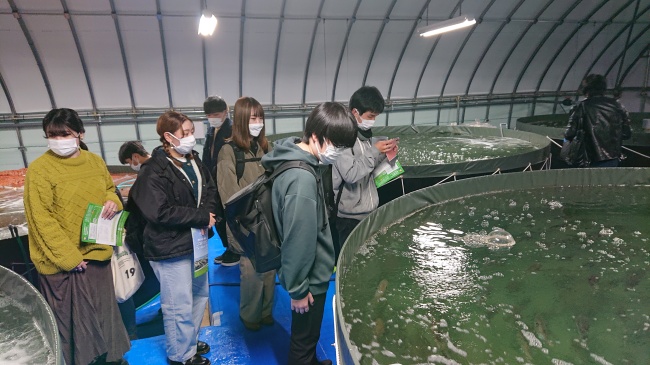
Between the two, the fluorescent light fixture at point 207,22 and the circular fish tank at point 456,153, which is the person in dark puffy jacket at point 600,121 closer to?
the circular fish tank at point 456,153

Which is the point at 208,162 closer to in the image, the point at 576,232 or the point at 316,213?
the point at 316,213

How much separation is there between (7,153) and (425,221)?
9.92m

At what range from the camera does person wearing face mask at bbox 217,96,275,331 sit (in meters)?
2.47

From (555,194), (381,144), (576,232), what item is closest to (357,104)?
(381,144)

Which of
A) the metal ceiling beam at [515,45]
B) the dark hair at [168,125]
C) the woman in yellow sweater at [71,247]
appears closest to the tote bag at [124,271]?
the woman in yellow sweater at [71,247]

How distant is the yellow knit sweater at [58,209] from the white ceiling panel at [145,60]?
7.33m

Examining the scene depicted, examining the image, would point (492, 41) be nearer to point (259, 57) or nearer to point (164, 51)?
point (259, 57)

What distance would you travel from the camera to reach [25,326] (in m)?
1.41

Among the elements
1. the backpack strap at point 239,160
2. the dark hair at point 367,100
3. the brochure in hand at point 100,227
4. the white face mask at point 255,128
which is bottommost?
the brochure in hand at point 100,227

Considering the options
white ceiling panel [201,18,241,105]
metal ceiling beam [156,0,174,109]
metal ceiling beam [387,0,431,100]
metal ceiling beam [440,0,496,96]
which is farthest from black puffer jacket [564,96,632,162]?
metal ceiling beam [156,0,174,109]

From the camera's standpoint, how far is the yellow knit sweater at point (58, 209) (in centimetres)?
179

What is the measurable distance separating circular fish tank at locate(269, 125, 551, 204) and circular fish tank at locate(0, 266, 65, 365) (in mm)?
2762

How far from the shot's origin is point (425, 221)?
2465 millimetres

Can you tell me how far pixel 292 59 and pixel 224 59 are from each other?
5.65 feet
